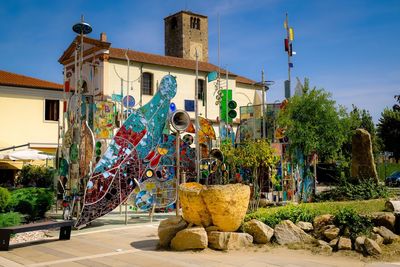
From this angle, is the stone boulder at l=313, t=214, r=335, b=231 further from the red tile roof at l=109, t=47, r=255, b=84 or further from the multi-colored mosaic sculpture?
the red tile roof at l=109, t=47, r=255, b=84

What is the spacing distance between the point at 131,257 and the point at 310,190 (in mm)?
12142

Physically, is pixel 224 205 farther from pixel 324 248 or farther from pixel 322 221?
pixel 322 221

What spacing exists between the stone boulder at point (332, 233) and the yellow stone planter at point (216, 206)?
1899mm

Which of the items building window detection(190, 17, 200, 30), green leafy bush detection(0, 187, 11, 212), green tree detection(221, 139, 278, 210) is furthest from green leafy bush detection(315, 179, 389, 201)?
building window detection(190, 17, 200, 30)

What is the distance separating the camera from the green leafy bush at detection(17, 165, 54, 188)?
23.9 metres

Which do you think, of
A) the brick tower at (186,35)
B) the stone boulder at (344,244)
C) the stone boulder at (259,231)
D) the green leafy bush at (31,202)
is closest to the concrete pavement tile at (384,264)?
the stone boulder at (344,244)

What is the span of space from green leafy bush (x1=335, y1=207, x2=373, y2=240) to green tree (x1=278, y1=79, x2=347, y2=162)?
28.8 feet

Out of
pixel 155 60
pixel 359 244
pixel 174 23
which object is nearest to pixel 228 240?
pixel 359 244

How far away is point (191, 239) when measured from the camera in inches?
381

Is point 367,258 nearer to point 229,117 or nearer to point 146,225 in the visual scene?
point 146,225

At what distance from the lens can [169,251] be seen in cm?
984

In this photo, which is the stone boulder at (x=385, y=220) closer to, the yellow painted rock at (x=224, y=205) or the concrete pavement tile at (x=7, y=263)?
the yellow painted rock at (x=224, y=205)

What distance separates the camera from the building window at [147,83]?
122 feet

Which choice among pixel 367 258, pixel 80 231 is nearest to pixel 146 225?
pixel 80 231
